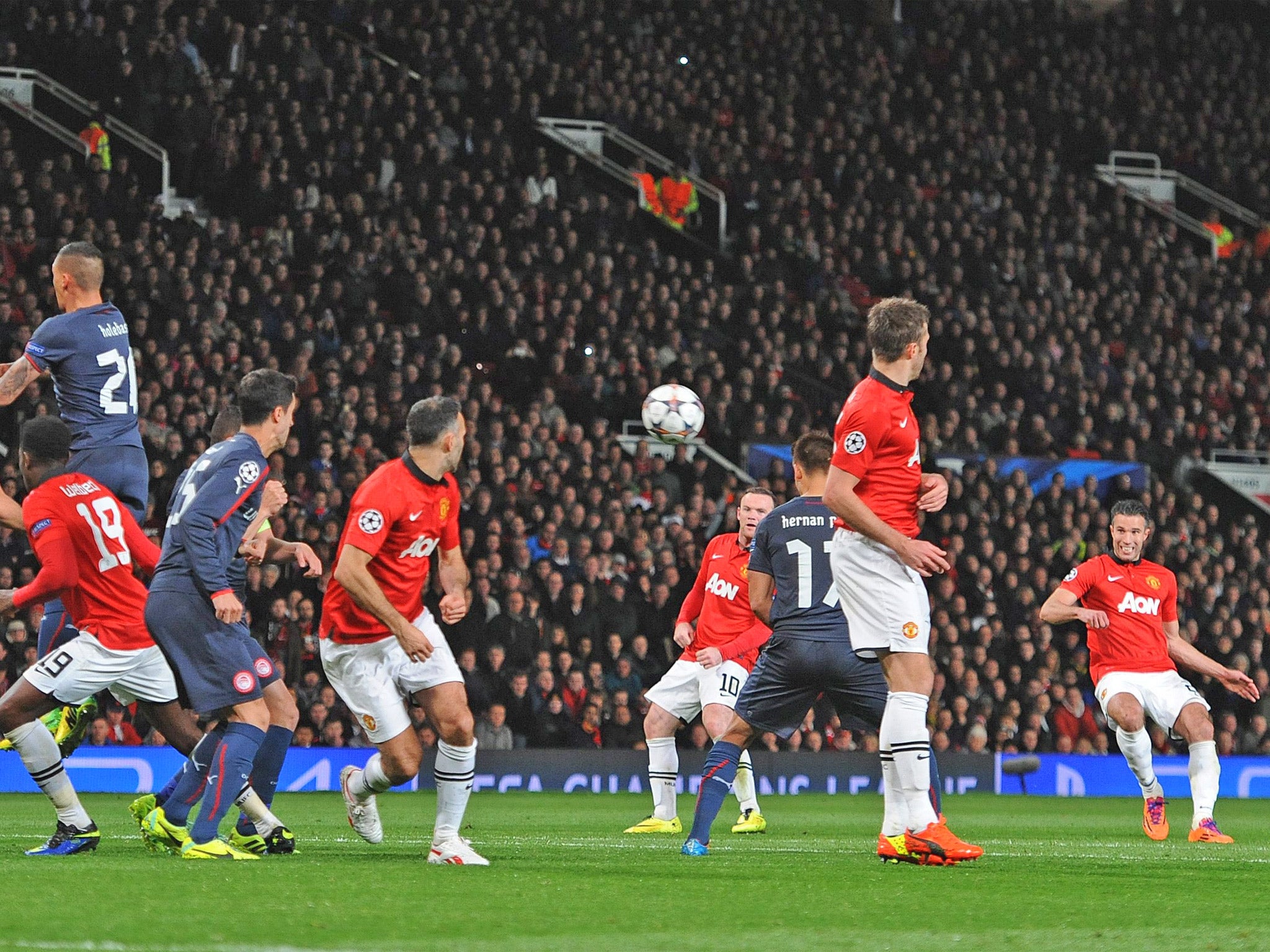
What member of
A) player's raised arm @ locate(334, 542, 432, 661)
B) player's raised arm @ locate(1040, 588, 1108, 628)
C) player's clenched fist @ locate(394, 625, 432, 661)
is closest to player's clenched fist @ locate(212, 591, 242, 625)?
player's raised arm @ locate(334, 542, 432, 661)

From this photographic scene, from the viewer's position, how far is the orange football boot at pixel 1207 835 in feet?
36.3

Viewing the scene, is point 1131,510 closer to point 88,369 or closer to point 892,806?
point 892,806

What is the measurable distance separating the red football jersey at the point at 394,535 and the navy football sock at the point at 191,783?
75 cm

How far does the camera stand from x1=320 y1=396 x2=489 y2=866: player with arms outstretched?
309 inches

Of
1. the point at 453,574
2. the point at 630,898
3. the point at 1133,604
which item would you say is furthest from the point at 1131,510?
the point at 630,898

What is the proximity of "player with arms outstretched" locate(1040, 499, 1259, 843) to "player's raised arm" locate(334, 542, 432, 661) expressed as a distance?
5.48m

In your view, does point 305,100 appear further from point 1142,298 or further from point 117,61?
point 1142,298

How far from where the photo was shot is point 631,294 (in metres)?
23.4

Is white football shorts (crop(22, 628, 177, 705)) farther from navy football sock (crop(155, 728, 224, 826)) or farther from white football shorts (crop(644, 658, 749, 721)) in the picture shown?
white football shorts (crop(644, 658, 749, 721))

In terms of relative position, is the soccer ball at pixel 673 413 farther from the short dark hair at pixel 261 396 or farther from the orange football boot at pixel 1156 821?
the short dark hair at pixel 261 396

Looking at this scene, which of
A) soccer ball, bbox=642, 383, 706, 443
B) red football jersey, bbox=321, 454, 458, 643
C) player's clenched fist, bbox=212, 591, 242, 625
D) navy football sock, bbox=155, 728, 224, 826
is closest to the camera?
player's clenched fist, bbox=212, 591, 242, 625

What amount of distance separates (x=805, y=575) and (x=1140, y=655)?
12.9 ft

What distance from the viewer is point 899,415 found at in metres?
8.02

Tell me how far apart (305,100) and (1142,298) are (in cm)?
1333
